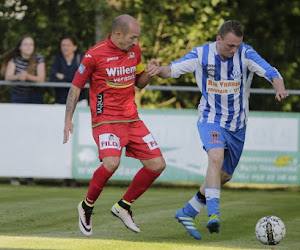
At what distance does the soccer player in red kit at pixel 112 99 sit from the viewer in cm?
839

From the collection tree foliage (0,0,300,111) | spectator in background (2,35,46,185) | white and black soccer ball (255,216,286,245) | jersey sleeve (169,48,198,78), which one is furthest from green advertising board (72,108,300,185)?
white and black soccer ball (255,216,286,245)

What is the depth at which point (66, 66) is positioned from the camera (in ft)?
48.4

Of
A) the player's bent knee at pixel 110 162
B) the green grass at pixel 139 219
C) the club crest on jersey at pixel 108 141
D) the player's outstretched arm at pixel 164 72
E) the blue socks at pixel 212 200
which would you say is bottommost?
the green grass at pixel 139 219

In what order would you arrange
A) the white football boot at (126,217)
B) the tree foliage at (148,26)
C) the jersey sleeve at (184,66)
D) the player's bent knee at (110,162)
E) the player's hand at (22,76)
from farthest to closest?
the tree foliage at (148,26)
the player's hand at (22,76)
the jersey sleeve at (184,66)
the white football boot at (126,217)
the player's bent knee at (110,162)

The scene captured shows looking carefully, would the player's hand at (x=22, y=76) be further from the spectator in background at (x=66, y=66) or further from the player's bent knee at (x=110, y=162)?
the player's bent knee at (x=110, y=162)

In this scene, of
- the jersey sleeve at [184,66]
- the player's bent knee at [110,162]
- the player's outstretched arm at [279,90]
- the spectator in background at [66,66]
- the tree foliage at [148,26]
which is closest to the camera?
the player's outstretched arm at [279,90]

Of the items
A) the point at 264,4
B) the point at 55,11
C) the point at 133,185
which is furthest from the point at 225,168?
the point at 264,4

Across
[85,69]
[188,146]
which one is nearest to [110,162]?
[85,69]

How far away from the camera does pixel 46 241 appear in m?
7.81

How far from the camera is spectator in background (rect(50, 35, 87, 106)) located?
14.6 meters

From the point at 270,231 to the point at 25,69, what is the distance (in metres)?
7.56

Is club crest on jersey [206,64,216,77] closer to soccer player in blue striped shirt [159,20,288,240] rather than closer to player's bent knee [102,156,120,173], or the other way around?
soccer player in blue striped shirt [159,20,288,240]

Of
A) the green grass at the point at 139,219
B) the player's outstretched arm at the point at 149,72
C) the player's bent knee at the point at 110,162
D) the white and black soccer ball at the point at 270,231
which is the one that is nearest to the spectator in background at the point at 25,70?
the green grass at the point at 139,219

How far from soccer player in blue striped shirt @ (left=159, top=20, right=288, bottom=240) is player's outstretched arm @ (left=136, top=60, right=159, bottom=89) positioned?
0.46ft
